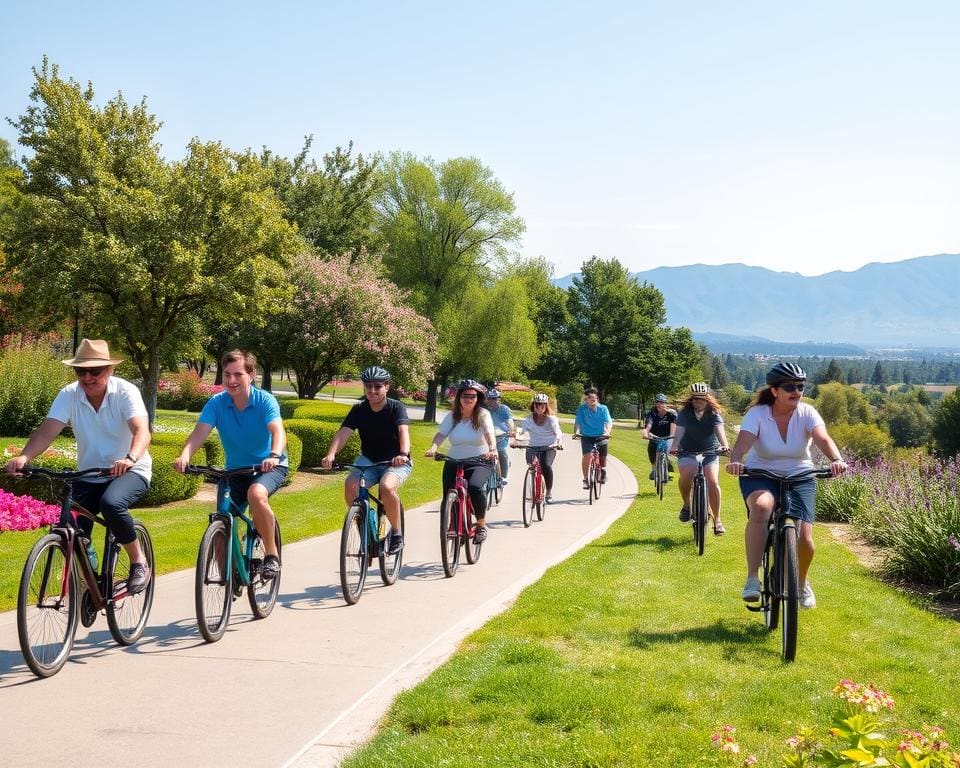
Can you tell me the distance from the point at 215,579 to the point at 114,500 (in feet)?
3.36

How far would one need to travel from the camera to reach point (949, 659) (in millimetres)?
6250

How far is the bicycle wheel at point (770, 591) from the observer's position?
21.6 feet

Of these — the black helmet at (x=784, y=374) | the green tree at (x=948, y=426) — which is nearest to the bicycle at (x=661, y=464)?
the black helmet at (x=784, y=374)

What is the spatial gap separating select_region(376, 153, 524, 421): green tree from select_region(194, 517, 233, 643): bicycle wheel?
37.9 m

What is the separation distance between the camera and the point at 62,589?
5836 millimetres

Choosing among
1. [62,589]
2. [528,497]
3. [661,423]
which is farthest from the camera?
[661,423]

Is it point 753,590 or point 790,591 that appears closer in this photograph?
point 790,591

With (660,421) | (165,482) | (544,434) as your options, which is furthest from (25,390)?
(660,421)

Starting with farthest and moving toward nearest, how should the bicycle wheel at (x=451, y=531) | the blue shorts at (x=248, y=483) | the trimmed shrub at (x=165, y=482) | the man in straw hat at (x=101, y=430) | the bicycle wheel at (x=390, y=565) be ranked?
the trimmed shrub at (x=165, y=482), the bicycle wheel at (x=451, y=531), the bicycle wheel at (x=390, y=565), the blue shorts at (x=248, y=483), the man in straw hat at (x=101, y=430)

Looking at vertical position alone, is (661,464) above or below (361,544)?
below

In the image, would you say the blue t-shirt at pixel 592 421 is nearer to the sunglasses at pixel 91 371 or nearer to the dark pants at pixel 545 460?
the dark pants at pixel 545 460

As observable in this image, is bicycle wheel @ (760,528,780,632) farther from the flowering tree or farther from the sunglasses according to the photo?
the flowering tree

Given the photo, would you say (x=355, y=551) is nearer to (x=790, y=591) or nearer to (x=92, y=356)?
(x=92, y=356)

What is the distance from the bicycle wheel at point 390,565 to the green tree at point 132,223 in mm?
16032
